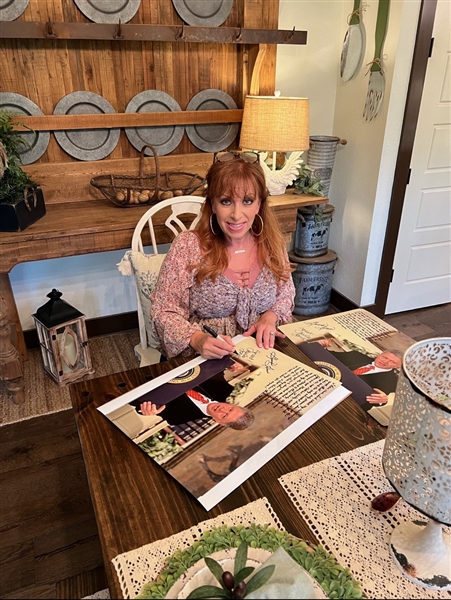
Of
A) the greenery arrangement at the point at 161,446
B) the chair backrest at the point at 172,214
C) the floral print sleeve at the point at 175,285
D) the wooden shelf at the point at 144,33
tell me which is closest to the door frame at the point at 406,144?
the wooden shelf at the point at 144,33

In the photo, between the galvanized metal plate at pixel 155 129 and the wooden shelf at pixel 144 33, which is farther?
the galvanized metal plate at pixel 155 129

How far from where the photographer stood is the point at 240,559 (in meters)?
0.65

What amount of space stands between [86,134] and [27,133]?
0.90 ft

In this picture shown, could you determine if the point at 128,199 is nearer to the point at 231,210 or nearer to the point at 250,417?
the point at 231,210

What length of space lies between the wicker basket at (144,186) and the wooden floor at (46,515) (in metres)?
1.06

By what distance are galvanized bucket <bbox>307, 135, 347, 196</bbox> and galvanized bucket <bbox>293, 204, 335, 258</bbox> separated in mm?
168

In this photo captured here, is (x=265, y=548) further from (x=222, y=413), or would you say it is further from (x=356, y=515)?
(x=222, y=413)

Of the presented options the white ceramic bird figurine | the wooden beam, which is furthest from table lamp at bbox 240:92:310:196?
the wooden beam

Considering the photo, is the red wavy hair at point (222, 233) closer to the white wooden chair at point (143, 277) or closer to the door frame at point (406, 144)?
the white wooden chair at point (143, 277)

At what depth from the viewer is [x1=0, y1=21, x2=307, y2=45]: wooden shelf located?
1944 mm

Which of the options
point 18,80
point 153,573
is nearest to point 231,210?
point 153,573

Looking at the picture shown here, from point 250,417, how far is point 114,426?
0.29 metres

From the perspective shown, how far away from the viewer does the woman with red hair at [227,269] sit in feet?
4.42
